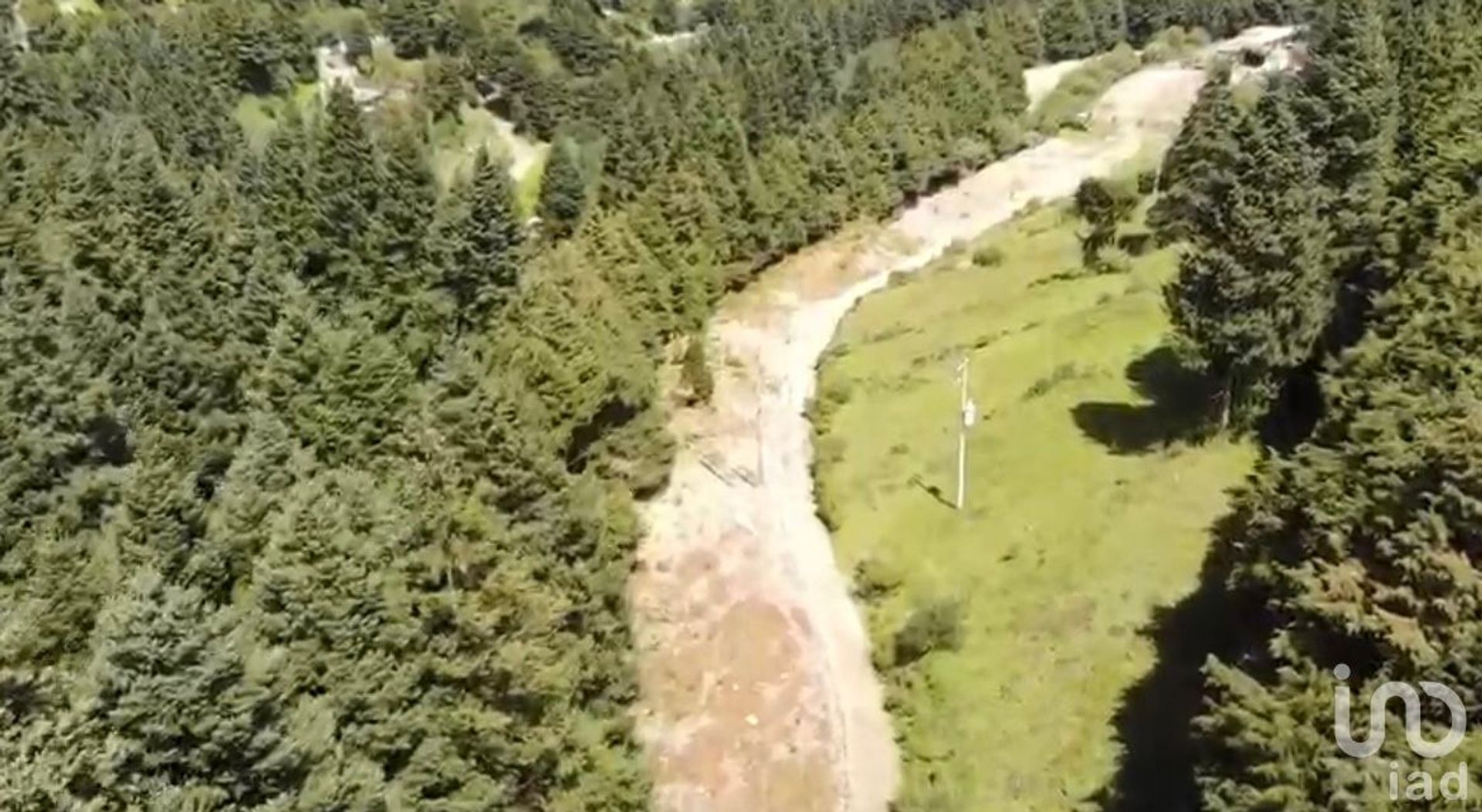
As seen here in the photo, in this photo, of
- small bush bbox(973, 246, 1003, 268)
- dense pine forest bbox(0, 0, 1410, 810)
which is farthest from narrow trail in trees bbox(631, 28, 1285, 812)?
small bush bbox(973, 246, 1003, 268)

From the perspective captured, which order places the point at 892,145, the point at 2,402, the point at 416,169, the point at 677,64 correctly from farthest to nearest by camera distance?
1. the point at 677,64
2. the point at 892,145
3. the point at 416,169
4. the point at 2,402

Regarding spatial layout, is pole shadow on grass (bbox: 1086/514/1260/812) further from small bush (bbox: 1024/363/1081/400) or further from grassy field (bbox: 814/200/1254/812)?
small bush (bbox: 1024/363/1081/400)

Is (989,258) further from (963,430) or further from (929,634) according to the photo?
(929,634)

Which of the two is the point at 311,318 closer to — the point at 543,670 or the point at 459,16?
the point at 543,670

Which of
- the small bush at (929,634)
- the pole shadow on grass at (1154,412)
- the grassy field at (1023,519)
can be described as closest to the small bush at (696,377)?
the grassy field at (1023,519)

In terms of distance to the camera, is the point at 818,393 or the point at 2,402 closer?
the point at 2,402

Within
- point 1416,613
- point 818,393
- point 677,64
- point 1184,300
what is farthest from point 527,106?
point 1416,613

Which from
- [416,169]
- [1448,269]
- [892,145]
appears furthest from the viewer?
[892,145]
